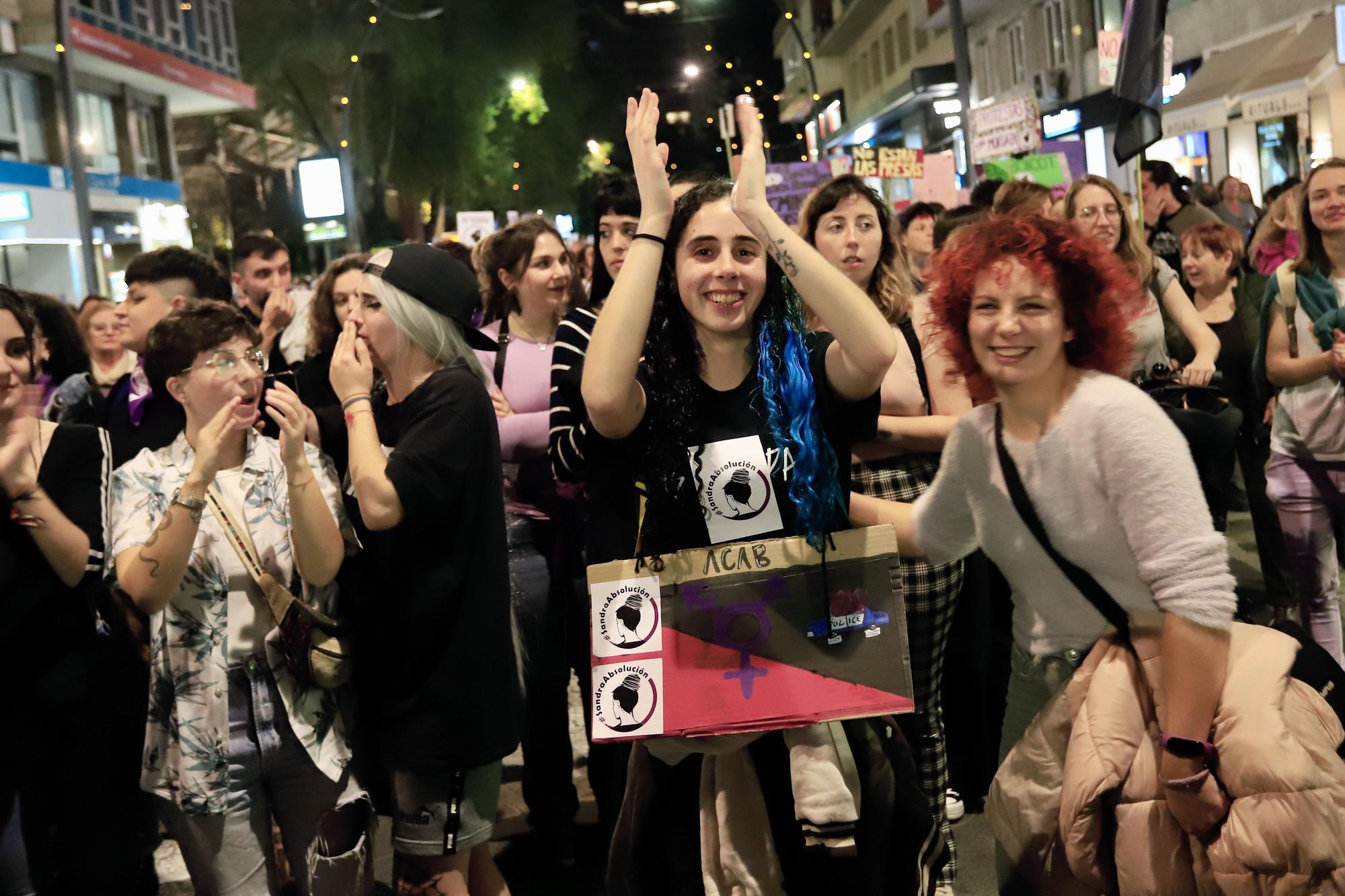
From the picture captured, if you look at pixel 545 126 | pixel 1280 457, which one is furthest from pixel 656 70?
pixel 1280 457

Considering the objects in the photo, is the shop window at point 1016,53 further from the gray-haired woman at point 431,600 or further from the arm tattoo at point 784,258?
the arm tattoo at point 784,258

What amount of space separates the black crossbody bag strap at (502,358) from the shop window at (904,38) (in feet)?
126

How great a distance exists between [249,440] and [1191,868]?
102 inches

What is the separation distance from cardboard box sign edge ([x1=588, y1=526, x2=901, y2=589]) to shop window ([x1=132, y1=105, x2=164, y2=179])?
1433 inches

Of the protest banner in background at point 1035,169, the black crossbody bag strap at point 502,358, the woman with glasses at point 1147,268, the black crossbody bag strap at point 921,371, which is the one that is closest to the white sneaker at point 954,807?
the black crossbody bag strap at point 921,371

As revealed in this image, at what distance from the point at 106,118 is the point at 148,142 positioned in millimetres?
2501

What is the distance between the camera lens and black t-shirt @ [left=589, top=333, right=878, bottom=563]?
2.63m

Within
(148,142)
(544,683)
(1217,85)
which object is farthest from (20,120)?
(544,683)

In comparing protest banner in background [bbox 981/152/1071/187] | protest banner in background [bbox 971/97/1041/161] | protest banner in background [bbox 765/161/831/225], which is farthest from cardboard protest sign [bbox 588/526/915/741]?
protest banner in background [bbox 971/97/1041/161]

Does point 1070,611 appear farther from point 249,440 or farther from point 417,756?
point 249,440

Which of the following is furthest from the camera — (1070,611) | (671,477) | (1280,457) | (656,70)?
(656,70)

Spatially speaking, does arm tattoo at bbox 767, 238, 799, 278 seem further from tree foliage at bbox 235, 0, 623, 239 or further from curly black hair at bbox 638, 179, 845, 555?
tree foliage at bbox 235, 0, 623, 239

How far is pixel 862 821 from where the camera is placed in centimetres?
259

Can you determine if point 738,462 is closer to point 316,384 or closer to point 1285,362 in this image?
point 316,384
